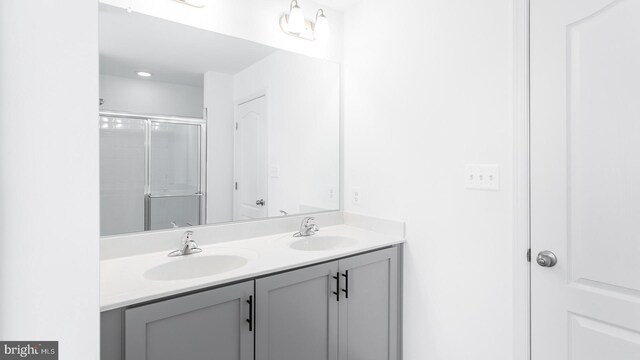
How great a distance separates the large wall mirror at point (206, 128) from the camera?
1527 mm

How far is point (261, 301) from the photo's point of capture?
1314mm

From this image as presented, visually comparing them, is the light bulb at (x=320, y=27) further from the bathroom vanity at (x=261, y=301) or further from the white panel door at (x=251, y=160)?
the bathroom vanity at (x=261, y=301)

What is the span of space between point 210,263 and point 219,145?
0.69 metres

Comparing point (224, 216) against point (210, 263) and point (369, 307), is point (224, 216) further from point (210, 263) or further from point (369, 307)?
point (369, 307)

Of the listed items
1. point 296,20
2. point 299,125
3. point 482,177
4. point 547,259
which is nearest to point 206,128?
point 299,125

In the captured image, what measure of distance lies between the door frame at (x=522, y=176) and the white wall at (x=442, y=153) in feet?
0.14

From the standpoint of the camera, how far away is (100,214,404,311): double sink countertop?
111cm

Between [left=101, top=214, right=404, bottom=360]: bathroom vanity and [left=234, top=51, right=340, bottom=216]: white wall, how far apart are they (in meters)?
0.33

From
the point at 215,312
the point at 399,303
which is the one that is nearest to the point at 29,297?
the point at 215,312

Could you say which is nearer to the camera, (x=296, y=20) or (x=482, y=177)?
(x=482, y=177)

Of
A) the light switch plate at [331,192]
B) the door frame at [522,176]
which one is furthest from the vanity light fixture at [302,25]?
the door frame at [522,176]

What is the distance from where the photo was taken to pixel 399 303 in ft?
6.20

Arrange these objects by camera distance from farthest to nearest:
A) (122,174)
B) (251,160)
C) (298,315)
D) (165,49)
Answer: (251,160)
(165,49)
(122,174)
(298,315)

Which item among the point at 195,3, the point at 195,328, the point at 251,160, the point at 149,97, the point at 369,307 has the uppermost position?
the point at 195,3
